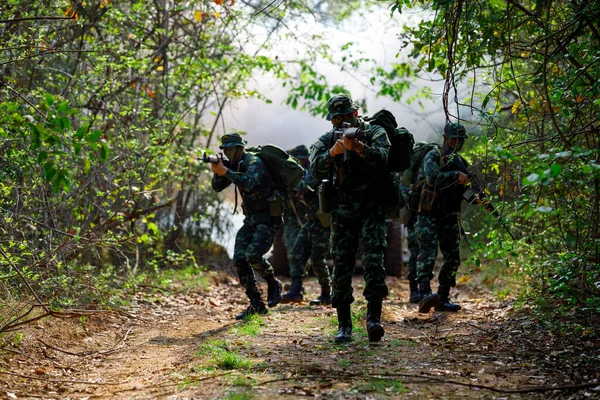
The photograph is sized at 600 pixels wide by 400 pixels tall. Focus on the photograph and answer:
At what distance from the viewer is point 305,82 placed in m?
12.8

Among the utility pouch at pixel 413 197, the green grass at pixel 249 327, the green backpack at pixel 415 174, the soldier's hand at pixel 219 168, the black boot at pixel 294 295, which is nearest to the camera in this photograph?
the green grass at pixel 249 327

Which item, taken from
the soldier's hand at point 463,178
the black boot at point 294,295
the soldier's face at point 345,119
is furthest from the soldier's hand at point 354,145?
the black boot at point 294,295

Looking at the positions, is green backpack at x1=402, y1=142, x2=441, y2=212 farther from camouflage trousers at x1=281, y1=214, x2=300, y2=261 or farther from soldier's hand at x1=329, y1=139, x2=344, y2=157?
soldier's hand at x1=329, y1=139, x2=344, y2=157

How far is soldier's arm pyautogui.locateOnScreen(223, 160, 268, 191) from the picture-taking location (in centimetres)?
754

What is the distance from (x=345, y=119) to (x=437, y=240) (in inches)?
105

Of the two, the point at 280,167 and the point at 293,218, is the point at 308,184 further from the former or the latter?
the point at 280,167

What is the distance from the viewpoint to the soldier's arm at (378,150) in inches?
222

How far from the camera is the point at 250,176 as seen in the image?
25.2 feet

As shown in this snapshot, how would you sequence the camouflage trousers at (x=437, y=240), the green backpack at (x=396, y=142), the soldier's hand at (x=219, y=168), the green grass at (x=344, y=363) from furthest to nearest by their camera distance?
the camouflage trousers at (x=437, y=240)
the soldier's hand at (x=219, y=168)
the green backpack at (x=396, y=142)
the green grass at (x=344, y=363)

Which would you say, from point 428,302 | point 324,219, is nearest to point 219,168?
point 324,219

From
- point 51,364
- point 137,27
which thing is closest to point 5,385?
point 51,364

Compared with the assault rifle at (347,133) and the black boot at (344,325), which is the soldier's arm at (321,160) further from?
the black boot at (344,325)

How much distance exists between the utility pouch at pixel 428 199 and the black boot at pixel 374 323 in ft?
7.19

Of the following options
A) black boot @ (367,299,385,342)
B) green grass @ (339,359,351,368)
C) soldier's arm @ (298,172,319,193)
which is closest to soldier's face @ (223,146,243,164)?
soldier's arm @ (298,172,319,193)
